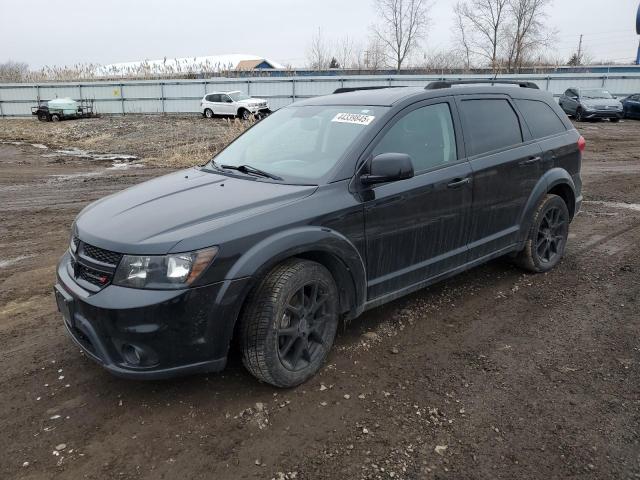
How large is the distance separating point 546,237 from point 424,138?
1.98 metres

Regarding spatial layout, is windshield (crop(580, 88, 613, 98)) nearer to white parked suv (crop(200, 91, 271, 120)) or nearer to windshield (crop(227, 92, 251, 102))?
white parked suv (crop(200, 91, 271, 120))

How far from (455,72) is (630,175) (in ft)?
95.9

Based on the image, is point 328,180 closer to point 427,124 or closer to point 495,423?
point 427,124

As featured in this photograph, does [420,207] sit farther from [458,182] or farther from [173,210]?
[173,210]

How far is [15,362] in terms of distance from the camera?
3.50 metres

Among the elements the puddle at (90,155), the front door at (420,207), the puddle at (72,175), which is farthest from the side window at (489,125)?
the puddle at (90,155)

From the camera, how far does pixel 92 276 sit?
9.48ft

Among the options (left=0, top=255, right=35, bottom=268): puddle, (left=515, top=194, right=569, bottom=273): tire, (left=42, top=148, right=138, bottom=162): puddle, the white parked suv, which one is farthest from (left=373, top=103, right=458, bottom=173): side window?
the white parked suv

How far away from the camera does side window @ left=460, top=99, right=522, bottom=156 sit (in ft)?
13.5

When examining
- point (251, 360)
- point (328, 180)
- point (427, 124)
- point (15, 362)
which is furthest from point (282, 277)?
point (15, 362)

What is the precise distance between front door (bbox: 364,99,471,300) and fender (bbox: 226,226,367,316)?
0.46 feet

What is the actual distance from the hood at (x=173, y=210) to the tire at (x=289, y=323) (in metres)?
0.43

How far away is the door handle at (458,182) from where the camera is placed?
3.84 m

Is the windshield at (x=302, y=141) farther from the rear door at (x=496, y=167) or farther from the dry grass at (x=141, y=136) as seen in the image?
the dry grass at (x=141, y=136)
